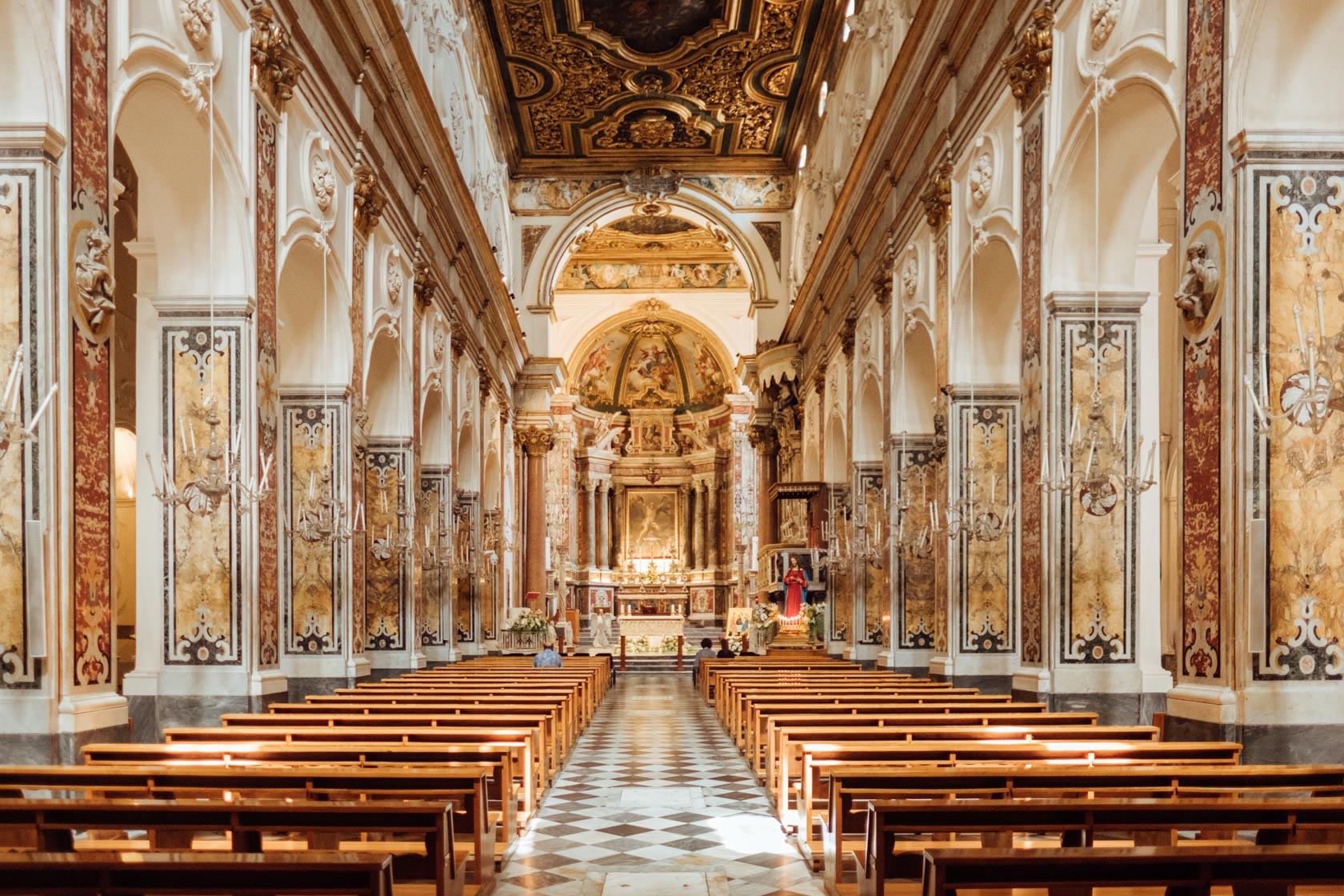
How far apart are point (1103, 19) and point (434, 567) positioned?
543 inches

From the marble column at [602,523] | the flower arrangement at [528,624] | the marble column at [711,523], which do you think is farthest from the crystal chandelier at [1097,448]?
the marble column at [602,523]

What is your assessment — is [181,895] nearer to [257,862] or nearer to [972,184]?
[257,862]

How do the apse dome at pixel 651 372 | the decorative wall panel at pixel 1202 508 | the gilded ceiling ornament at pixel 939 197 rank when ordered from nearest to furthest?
the decorative wall panel at pixel 1202 508, the gilded ceiling ornament at pixel 939 197, the apse dome at pixel 651 372

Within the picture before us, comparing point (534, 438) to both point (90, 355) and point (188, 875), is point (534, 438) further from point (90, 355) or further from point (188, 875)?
point (188, 875)

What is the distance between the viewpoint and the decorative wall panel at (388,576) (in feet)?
57.5

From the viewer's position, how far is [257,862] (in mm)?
3699

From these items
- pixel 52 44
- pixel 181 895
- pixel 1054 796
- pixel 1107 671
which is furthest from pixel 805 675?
pixel 181 895

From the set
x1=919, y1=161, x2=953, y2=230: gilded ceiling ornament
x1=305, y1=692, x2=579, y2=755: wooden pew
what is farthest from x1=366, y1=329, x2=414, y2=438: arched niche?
x1=919, y1=161, x2=953, y2=230: gilded ceiling ornament

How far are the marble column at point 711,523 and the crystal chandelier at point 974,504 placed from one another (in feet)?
94.4

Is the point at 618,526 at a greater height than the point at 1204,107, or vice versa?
the point at 1204,107

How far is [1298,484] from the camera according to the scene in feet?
24.3

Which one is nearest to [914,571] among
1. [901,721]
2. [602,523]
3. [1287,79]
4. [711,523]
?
[901,721]

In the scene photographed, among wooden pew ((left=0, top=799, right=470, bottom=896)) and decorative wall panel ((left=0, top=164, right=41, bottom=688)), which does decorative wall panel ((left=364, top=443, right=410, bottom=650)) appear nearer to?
decorative wall panel ((left=0, top=164, right=41, bottom=688))

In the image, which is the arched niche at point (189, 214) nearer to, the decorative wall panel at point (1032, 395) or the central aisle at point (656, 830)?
the central aisle at point (656, 830)
